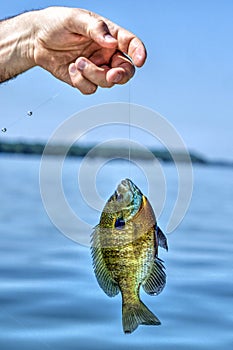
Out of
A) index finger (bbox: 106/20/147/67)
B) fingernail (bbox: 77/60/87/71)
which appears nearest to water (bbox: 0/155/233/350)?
fingernail (bbox: 77/60/87/71)

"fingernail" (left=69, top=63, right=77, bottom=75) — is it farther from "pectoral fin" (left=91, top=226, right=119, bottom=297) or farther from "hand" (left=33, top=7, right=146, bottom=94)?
"pectoral fin" (left=91, top=226, right=119, bottom=297)

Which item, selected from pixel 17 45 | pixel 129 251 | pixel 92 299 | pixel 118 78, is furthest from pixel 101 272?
pixel 92 299

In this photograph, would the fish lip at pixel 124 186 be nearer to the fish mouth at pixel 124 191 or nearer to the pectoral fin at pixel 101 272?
the fish mouth at pixel 124 191

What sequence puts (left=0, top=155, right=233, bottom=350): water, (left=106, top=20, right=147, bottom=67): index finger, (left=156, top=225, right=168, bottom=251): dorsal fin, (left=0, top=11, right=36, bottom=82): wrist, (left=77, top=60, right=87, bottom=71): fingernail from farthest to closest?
(left=0, top=155, right=233, bottom=350): water < (left=0, top=11, right=36, bottom=82): wrist < (left=77, top=60, right=87, bottom=71): fingernail < (left=106, top=20, right=147, bottom=67): index finger < (left=156, top=225, right=168, bottom=251): dorsal fin

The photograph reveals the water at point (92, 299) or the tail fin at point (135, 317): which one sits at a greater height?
the water at point (92, 299)

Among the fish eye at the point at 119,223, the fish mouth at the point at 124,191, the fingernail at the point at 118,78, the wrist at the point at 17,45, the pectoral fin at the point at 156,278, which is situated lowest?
the pectoral fin at the point at 156,278

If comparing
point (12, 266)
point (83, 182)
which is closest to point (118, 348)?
point (83, 182)

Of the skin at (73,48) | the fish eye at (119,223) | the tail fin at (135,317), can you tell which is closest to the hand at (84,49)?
the skin at (73,48)
